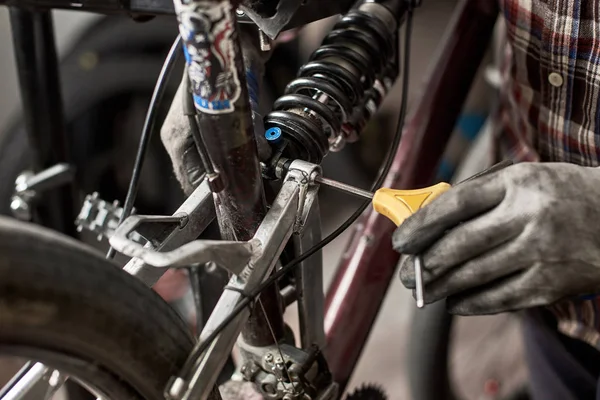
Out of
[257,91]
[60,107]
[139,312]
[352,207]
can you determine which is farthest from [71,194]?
[352,207]

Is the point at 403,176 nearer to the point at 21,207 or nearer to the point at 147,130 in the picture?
the point at 147,130

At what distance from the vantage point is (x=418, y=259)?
38cm

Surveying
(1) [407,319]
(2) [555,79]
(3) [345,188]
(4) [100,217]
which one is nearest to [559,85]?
(2) [555,79]

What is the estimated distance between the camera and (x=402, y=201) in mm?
385

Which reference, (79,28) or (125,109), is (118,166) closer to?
(125,109)

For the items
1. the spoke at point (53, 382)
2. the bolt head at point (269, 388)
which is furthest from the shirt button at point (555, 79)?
the spoke at point (53, 382)

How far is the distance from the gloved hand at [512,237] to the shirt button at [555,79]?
18cm

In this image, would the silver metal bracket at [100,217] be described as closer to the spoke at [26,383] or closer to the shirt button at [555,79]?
the spoke at [26,383]

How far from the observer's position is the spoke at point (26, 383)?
0.36m

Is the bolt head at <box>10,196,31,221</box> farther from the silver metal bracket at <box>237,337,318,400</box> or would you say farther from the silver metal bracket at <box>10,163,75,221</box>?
the silver metal bracket at <box>237,337,318,400</box>

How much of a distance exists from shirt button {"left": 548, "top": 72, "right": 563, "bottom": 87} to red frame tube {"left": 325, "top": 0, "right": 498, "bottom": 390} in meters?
0.13

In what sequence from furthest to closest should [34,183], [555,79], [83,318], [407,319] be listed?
[407,319] → [34,183] → [555,79] → [83,318]

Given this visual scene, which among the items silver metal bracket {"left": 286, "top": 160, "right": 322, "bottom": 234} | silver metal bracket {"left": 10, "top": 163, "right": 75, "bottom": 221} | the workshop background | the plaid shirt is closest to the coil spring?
silver metal bracket {"left": 286, "top": 160, "right": 322, "bottom": 234}

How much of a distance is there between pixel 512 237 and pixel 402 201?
0.23 ft
